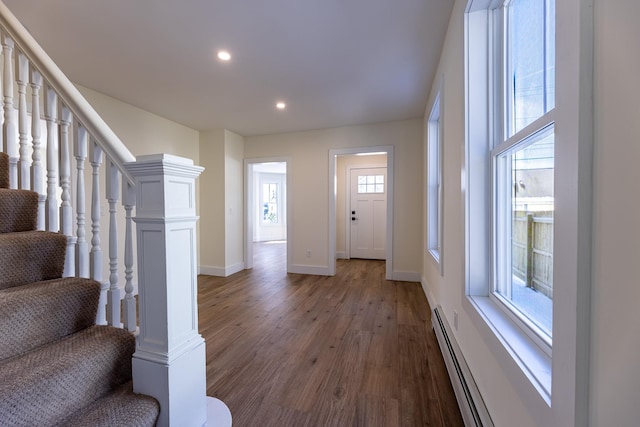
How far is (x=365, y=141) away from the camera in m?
4.11

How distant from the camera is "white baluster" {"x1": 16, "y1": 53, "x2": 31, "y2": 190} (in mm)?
1291

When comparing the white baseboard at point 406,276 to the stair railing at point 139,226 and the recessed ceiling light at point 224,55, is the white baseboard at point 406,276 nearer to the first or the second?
the stair railing at point 139,226

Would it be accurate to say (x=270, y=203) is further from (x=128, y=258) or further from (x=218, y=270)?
(x=128, y=258)

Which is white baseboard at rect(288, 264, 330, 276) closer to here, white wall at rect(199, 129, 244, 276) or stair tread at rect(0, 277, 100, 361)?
white wall at rect(199, 129, 244, 276)

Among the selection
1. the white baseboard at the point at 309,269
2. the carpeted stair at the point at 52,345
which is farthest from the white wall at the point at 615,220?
the white baseboard at the point at 309,269

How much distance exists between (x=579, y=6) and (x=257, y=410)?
6.33ft

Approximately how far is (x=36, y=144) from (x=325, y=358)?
2081mm

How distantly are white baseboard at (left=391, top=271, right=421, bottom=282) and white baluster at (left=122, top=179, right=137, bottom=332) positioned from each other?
349 centimetres

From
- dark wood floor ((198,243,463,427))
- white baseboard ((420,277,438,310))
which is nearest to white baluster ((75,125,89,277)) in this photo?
dark wood floor ((198,243,463,427))

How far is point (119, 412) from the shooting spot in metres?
0.90

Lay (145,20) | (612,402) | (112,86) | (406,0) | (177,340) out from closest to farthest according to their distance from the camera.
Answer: (612,402) < (177,340) < (406,0) < (145,20) < (112,86)

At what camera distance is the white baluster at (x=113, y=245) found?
1.12 metres

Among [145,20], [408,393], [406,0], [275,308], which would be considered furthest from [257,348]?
[406,0]

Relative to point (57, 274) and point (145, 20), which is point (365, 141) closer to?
point (145, 20)
